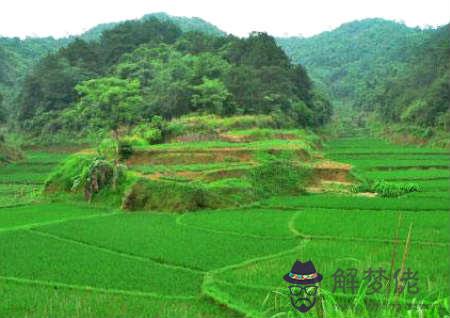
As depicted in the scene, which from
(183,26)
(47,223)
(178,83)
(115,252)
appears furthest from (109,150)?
(183,26)

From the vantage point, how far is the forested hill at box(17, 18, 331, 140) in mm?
34875

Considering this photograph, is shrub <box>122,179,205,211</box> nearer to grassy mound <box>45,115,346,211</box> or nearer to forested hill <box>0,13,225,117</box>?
grassy mound <box>45,115,346,211</box>

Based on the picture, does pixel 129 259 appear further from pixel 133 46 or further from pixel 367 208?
pixel 133 46

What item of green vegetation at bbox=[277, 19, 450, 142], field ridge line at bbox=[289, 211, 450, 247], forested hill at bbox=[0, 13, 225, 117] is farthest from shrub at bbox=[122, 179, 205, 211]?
forested hill at bbox=[0, 13, 225, 117]

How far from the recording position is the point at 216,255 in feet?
37.4

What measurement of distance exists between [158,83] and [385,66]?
159 feet

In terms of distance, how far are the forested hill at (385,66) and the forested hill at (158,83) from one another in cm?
814

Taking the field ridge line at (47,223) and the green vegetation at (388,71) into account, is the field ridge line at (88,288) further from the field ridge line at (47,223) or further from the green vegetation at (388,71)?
the green vegetation at (388,71)

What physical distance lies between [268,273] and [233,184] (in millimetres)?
8763

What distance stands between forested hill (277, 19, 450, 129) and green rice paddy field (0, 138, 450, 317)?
25169 mm

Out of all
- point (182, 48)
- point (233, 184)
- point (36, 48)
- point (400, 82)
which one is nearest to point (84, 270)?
point (233, 184)

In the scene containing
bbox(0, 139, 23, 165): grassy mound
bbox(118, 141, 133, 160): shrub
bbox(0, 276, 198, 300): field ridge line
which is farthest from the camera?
bbox(0, 139, 23, 165): grassy mound

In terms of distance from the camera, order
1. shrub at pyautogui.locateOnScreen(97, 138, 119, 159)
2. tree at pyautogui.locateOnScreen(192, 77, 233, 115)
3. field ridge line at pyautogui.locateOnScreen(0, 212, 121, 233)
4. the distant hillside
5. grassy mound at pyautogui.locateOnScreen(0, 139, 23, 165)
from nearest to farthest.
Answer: field ridge line at pyautogui.locateOnScreen(0, 212, 121, 233) < shrub at pyautogui.locateOnScreen(97, 138, 119, 159) < tree at pyautogui.locateOnScreen(192, 77, 233, 115) < grassy mound at pyautogui.locateOnScreen(0, 139, 23, 165) < the distant hillside

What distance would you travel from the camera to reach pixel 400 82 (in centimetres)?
5331
